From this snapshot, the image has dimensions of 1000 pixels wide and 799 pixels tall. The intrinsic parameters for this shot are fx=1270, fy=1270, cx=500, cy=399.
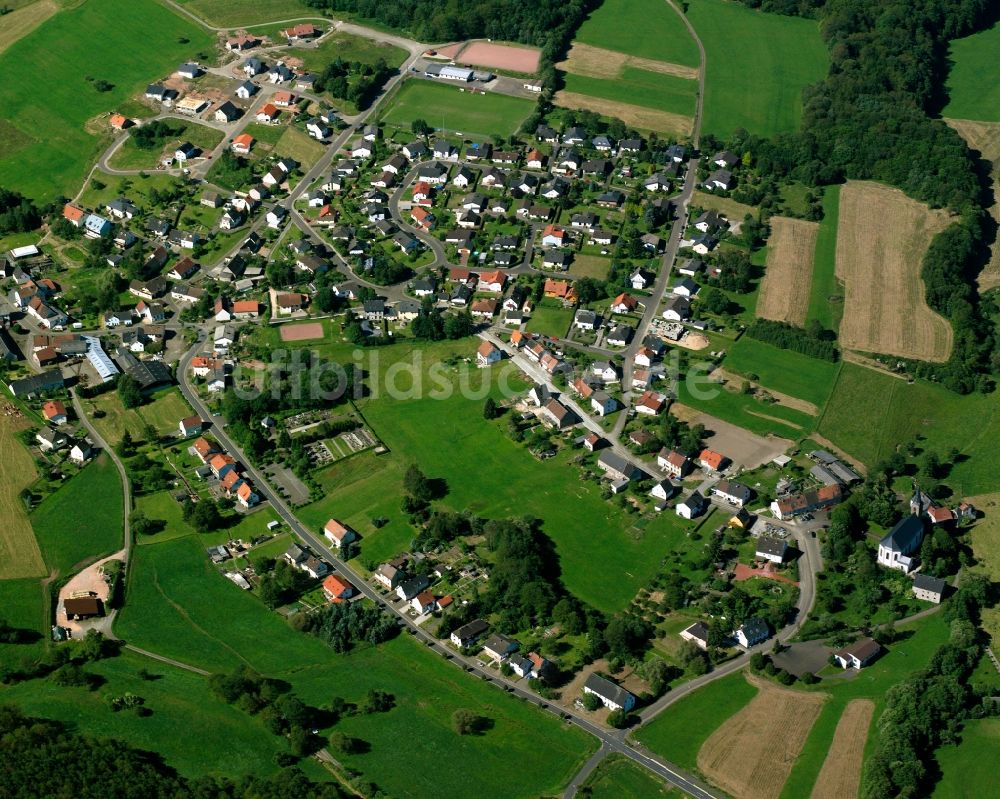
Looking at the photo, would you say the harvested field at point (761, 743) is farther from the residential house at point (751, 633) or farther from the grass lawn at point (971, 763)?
the grass lawn at point (971, 763)

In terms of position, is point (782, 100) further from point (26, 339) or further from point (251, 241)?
point (26, 339)

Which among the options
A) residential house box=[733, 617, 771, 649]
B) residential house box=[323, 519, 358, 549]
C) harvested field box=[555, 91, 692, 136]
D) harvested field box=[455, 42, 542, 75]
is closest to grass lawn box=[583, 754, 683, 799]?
residential house box=[733, 617, 771, 649]

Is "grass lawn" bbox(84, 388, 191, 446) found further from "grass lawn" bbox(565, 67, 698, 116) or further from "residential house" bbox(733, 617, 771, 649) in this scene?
"grass lawn" bbox(565, 67, 698, 116)

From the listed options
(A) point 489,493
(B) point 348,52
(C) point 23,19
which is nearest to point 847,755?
(A) point 489,493

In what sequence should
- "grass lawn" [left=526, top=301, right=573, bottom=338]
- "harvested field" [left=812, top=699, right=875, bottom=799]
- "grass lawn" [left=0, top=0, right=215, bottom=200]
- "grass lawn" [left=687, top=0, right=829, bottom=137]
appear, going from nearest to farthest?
1. "harvested field" [left=812, top=699, right=875, bottom=799]
2. "grass lawn" [left=526, top=301, right=573, bottom=338]
3. "grass lawn" [left=0, top=0, right=215, bottom=200]
4. "grass lawn" [left=687, top=0, right=829, bottom=137]

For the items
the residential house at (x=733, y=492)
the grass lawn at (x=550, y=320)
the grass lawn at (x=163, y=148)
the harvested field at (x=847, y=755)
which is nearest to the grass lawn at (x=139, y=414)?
the grass lawn at (x=550, y=320)
